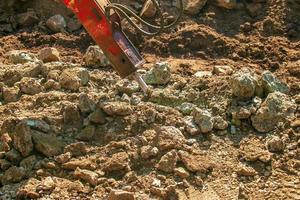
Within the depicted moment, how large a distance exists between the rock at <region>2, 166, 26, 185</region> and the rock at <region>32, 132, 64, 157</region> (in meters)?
0.22

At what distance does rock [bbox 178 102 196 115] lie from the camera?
5.20 meters

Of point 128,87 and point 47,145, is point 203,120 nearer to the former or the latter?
point 128,87

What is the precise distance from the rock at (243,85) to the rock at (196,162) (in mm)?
640

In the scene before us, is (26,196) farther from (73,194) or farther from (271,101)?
(271,101)

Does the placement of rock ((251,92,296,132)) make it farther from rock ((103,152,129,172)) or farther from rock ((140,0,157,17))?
rock ((140,0,157,17))

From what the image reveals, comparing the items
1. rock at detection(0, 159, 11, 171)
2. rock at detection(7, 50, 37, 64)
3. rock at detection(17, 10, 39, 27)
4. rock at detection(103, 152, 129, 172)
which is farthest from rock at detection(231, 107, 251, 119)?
rock at detection(17, 10, 39, 27)

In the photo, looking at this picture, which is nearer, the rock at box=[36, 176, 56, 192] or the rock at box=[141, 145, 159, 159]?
the rock at box=[36, 176, 56, 192]

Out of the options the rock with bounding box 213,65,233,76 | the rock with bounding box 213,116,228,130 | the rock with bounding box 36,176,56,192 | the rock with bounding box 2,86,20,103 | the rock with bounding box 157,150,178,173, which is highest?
the rock with bounding box 2,86,20,103

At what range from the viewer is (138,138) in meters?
4.95

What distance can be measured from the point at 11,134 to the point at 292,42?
9.02 feet

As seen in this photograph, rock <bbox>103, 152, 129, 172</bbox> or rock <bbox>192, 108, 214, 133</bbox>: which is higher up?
rock <bbox>103, 152, 129, 172</bbox>

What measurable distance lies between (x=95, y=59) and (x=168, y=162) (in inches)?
57.6

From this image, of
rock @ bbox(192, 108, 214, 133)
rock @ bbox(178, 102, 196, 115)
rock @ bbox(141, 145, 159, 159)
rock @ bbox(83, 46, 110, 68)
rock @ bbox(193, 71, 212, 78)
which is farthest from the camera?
rock @ bbox(83, 46, 110, 68)

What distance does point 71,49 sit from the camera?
6371 mm
